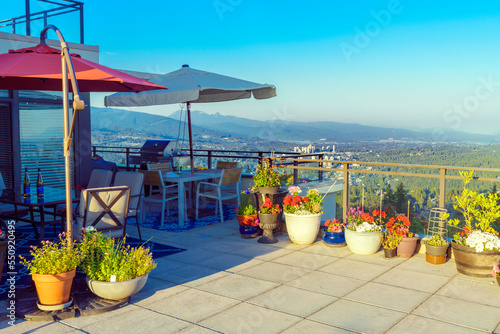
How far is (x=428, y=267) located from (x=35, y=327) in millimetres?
3525

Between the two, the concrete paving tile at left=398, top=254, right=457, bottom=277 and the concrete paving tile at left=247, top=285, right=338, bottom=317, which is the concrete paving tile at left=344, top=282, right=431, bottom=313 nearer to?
the concrete paving tile at left=247, top=285, right=338, bottom=317

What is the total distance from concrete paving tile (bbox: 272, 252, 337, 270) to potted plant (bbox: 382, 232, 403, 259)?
1.81 feet

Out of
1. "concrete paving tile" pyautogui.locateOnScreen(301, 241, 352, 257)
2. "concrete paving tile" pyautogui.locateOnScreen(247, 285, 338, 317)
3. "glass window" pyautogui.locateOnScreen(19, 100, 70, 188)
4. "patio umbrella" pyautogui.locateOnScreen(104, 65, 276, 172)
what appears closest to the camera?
"concrete paving tile" pyautogui.locateOnScreen(247, 285, 338, 317)

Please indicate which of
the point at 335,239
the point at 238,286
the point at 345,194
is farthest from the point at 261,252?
the point at 345,194

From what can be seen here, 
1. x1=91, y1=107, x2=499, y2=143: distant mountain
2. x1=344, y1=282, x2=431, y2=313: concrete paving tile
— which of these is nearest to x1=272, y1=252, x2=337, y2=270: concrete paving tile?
x1=344, y1=282, x2=431, y2=313: concrete paving tile

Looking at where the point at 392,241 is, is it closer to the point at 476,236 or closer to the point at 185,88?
the point at 476,236

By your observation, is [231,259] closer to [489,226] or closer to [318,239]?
[318,239]

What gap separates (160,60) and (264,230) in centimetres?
1649

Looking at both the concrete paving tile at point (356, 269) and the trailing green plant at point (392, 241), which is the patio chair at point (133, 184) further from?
the trailing green plant at point (392, 241)

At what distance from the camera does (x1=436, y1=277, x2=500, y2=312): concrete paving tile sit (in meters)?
3.57

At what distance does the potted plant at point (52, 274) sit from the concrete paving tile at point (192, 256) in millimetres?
1566

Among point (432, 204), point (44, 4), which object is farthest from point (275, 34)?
point (432, 204)

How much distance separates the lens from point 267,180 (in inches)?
233

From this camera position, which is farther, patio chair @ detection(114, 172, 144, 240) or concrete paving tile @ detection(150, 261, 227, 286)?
patio chair @ detection(114, 172, 144, 240)
